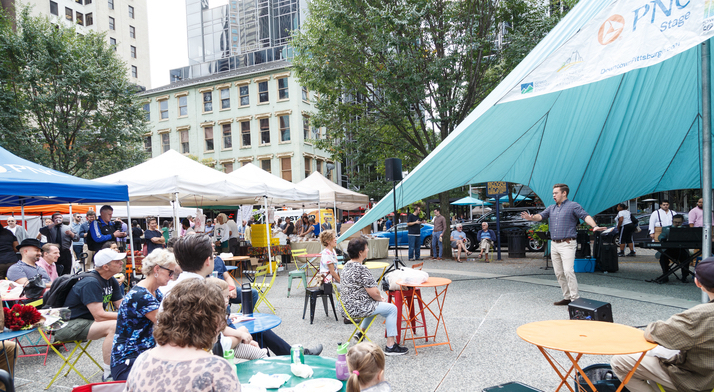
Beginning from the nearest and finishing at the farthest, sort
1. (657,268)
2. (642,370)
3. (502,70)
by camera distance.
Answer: (642,370), (657,268), (502,70)

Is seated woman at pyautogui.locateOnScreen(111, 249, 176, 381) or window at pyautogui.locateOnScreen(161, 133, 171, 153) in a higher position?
window at pyautogui.locateOnScreen(161, 133, 171, 153)

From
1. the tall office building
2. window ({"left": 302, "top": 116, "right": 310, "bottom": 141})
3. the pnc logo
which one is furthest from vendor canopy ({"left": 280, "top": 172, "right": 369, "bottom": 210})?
the tall office building

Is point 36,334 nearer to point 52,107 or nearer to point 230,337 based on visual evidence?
point 230,337

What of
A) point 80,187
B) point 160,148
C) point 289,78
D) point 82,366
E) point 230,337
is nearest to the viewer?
point 230,337

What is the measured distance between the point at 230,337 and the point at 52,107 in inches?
709

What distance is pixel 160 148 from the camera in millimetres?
33719

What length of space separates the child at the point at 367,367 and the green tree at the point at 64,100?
17.8 meters

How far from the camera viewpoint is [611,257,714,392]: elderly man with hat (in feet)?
7.63

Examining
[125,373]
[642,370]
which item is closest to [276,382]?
[125,373]

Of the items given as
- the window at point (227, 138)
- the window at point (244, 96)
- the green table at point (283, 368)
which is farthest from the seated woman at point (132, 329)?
the window at point (227, 138)

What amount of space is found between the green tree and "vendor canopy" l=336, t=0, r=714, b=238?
1436 centimetres

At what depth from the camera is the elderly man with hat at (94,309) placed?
3.83m

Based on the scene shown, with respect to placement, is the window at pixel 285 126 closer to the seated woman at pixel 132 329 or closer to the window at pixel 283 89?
the window at pixel 283 89

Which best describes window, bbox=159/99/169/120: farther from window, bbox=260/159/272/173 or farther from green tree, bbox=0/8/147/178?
green tree, bbox=0/8/147/178
